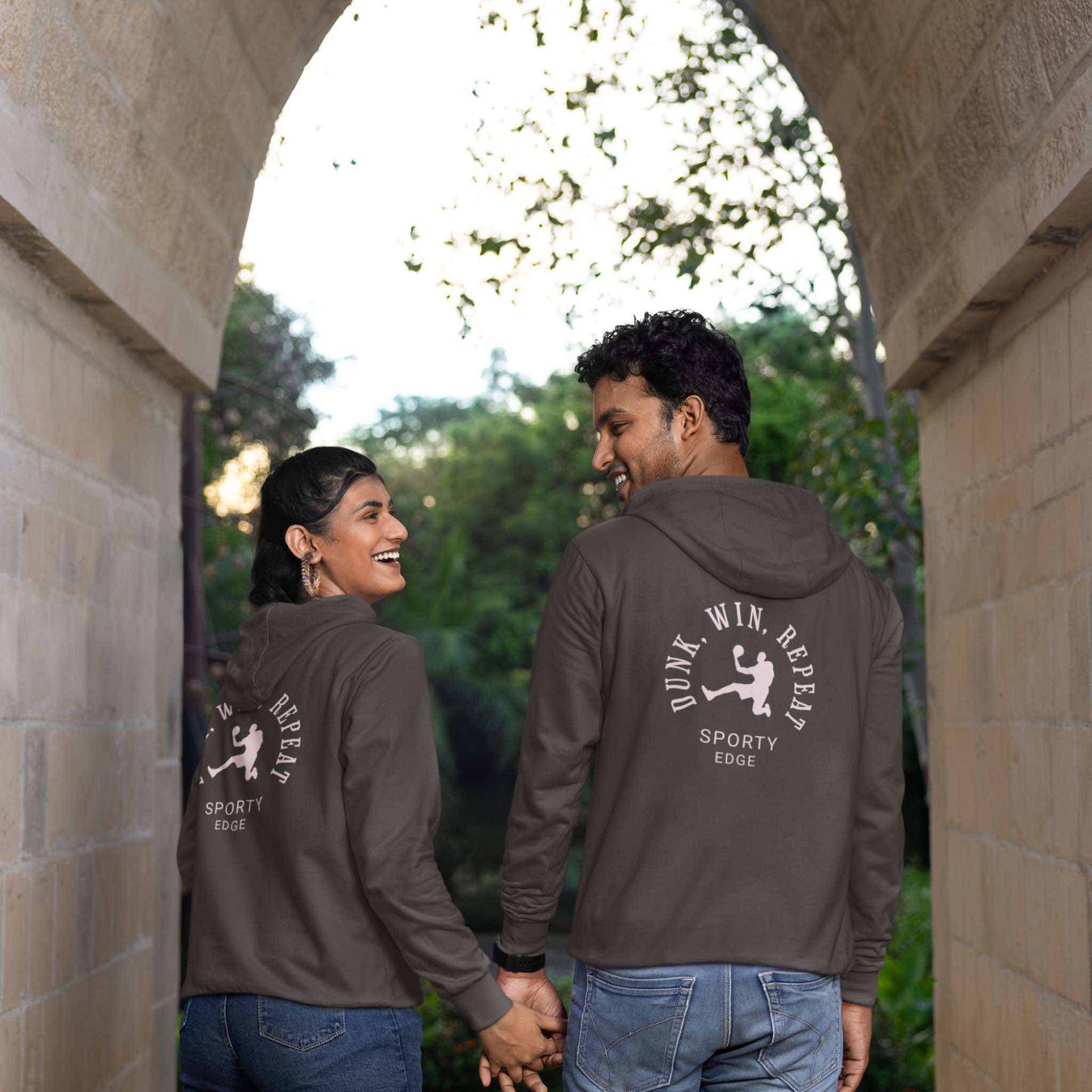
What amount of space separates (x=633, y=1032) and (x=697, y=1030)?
10 cm

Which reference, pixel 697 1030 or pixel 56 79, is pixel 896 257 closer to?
pixel 56 79

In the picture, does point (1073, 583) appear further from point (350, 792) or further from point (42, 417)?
point (42, 417)

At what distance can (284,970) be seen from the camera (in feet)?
8.07

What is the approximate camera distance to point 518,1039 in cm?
257

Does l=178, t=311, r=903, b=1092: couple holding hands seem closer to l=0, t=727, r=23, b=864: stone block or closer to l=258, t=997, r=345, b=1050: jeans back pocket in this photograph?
l=258, t=997, r=345, b=1050: jeans back pocket

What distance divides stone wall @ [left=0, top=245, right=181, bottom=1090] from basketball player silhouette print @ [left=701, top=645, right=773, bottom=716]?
1.37 meters

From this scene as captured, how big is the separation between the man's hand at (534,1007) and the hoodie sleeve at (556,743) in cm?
11

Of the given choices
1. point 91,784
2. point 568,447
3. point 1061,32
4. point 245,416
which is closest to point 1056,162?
point 1061,32

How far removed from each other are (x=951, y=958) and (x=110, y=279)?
2.80 meters

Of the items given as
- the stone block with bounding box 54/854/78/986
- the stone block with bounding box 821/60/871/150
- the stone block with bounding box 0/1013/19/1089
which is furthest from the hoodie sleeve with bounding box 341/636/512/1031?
the stone block with bounding box 821/60/871/150

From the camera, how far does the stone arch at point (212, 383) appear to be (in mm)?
2898

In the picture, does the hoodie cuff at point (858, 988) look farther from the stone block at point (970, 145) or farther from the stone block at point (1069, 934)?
the stone block at point (970, 145)

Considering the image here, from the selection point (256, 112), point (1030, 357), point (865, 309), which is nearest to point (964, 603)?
point (1030, 357)

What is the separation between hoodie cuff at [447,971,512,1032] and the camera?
101 inches
